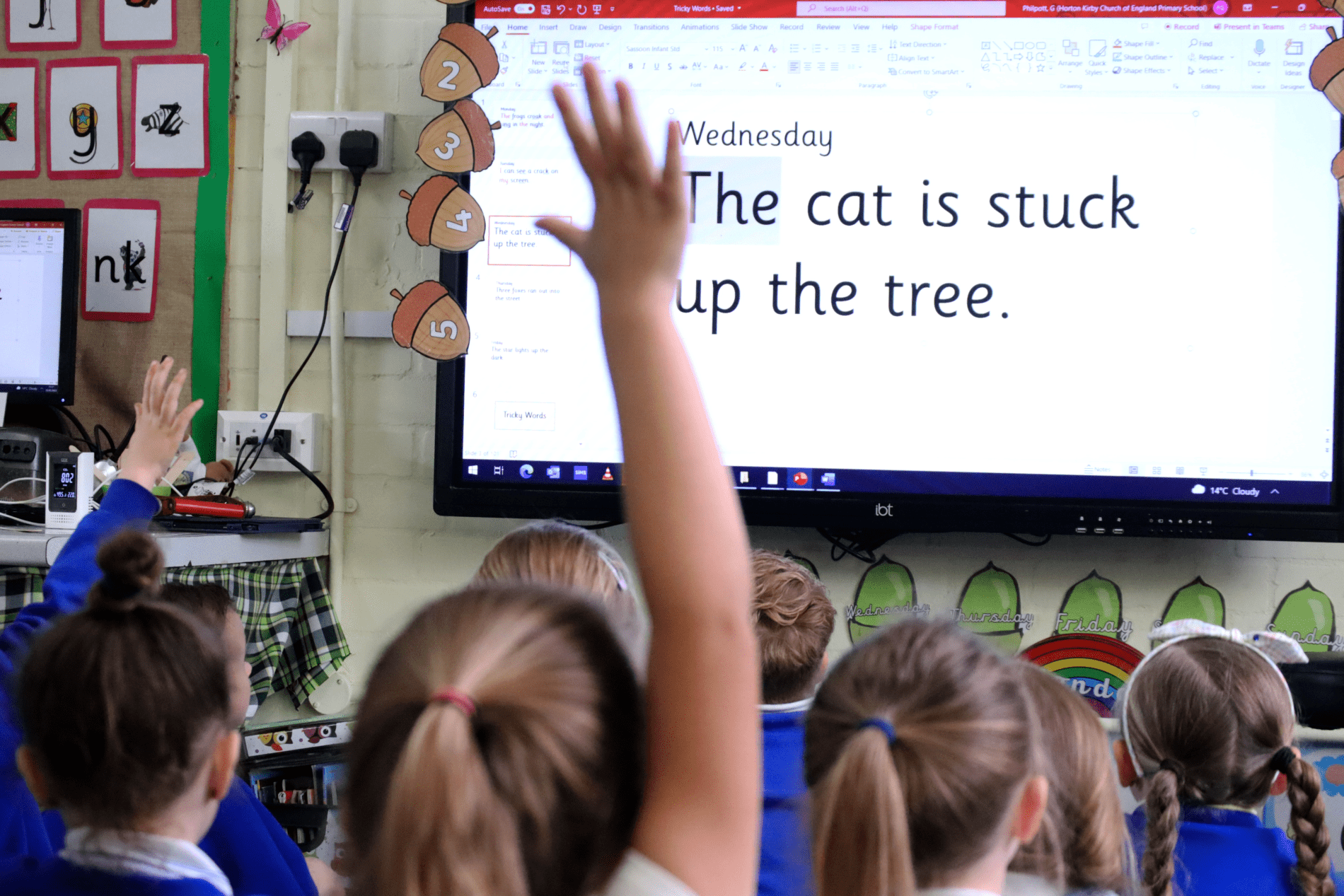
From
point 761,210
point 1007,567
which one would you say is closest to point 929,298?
point 761,210

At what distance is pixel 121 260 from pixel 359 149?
0.59 m

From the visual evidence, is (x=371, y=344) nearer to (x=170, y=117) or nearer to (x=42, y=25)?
(x=170, y=117)

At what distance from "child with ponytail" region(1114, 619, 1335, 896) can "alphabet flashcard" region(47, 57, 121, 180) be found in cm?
222

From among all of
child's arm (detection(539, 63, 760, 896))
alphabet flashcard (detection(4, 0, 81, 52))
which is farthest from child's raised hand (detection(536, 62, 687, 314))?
alphabet flashcard (detection(4, 0, 81, 52))

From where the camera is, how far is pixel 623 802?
598 mm

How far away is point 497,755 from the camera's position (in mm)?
550

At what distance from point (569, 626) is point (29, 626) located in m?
0.77

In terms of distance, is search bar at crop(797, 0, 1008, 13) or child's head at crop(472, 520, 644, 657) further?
search bar at crop(797, 0, 1008, 13)

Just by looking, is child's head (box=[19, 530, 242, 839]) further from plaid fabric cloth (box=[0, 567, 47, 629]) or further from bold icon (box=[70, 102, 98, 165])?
bold icon (box=[70, 102, 98, 165])

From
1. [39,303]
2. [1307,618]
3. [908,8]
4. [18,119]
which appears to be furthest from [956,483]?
[18,119]

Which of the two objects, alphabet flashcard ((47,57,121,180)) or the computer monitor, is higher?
alphabet flashcard ((47,57,121,180))

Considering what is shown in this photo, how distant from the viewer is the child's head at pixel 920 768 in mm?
694

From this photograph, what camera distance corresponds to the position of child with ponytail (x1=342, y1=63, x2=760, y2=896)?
1.75 ft

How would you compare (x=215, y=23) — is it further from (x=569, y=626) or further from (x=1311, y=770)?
(x=1311, y=770)
